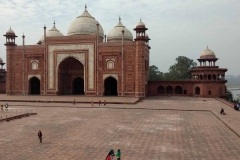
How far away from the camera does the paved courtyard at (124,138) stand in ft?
24.5

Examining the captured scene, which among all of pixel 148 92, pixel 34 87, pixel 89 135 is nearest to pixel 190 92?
pixel 148 92

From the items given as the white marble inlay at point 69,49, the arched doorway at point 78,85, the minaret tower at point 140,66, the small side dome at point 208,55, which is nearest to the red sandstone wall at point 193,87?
the small side dome at point 208,55

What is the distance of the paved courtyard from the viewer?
7469 mm

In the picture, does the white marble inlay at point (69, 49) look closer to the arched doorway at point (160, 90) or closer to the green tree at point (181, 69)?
the arched doorway at point (160, 90)

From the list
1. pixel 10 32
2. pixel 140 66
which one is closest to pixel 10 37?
pixel 10 32

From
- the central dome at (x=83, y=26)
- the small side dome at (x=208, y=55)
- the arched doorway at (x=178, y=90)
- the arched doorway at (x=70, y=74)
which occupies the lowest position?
the arched doorway at (x=178, y=90)

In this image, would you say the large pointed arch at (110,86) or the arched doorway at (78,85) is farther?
the arched doorway at (78,85)

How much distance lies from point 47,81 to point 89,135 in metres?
19.6

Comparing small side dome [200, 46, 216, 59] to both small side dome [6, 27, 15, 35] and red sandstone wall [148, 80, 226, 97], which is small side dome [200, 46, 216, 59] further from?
small side dome [6, 27, 15, 35]

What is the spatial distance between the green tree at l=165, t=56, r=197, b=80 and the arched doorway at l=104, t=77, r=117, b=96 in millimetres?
17211

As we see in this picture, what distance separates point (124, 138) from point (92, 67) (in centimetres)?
1819

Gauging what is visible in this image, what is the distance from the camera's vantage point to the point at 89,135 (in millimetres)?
9828

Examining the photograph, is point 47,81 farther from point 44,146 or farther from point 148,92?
point 44,146

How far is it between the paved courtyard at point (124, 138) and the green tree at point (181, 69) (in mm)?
30383
